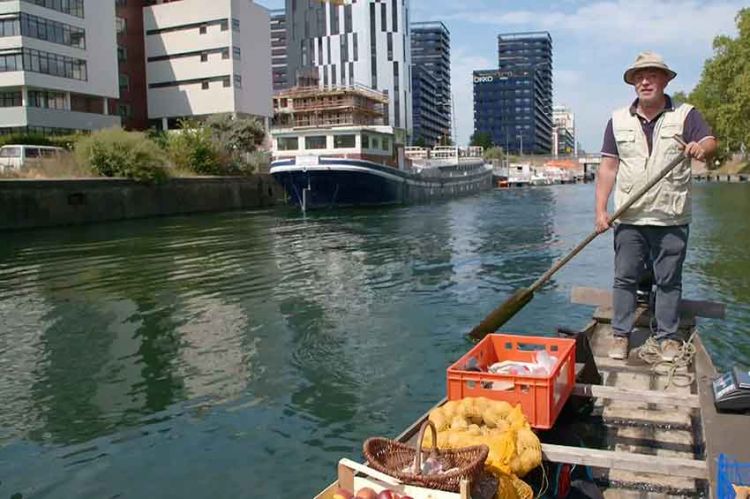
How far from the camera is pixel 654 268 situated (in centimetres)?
581

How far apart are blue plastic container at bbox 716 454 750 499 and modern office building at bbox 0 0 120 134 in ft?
180

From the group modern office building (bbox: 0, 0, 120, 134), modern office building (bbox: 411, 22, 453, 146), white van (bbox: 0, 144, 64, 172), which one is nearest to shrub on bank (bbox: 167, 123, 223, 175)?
white van (bbox: 0, 144, 64, 172)

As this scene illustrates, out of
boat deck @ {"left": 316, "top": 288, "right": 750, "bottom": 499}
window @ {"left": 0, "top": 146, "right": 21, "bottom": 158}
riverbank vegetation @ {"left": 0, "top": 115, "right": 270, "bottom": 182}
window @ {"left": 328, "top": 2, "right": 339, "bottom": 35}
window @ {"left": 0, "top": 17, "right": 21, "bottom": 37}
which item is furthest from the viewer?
window @ {"left": 328, "top": 2, "right": 339, "bottom": 35}

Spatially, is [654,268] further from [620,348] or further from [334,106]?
A: [334,106]

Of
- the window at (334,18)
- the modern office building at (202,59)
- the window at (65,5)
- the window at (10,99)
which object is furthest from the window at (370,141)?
the window at (334,18)

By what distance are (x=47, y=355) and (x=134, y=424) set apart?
322cm

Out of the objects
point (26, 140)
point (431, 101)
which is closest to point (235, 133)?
point (26, 140)

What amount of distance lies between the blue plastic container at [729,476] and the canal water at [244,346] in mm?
2825

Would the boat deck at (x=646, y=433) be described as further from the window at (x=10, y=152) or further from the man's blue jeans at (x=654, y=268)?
the window at (x=10, y=152)

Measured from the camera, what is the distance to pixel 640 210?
18.6ft

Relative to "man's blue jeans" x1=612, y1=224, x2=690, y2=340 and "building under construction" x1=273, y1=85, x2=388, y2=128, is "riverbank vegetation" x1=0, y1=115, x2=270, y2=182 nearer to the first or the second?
"building under construction" x1=273, y1=85, x2=388, y2=128

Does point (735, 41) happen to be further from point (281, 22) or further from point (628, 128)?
point (281, 22)

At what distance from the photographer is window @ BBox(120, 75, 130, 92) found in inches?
2579

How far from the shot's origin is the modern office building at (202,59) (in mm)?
64375
